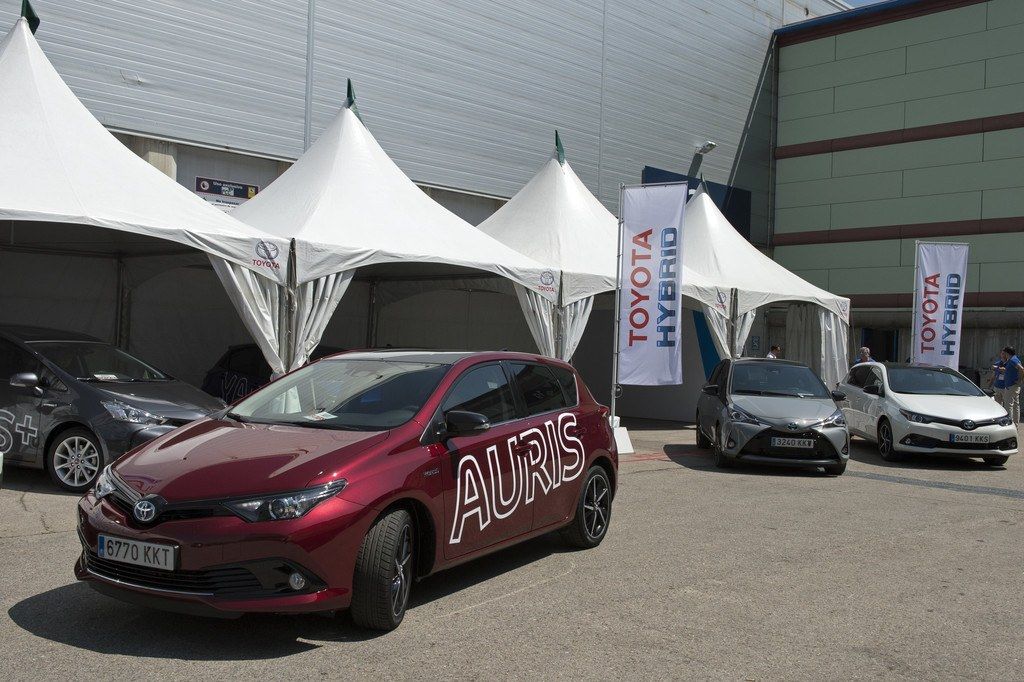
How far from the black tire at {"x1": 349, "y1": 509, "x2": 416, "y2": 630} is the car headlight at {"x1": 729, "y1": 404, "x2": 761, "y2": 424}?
26.8ft

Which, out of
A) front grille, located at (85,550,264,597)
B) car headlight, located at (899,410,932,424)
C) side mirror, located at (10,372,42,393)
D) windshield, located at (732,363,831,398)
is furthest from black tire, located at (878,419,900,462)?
front grille, located at (85,550,264,597)

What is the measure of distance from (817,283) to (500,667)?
27.6 metres

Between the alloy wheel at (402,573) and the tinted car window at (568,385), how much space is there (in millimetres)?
2340

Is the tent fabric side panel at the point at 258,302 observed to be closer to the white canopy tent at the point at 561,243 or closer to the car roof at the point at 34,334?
the car roof at the point at 34,334

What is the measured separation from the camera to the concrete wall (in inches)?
1061

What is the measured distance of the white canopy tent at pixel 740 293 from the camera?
18000mm

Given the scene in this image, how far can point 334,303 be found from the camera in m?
11.9

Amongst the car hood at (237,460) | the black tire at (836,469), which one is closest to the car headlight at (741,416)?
the black tire at (836,469)

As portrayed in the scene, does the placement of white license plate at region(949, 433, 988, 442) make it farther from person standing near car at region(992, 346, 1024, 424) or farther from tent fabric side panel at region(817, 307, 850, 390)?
person standing near car at region(992, 346, 1024, 424)

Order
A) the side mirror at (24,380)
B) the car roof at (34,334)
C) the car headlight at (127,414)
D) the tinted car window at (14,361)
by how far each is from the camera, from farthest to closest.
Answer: the car roof at (34,334)
the tinted car window at (14,361)
the car headlight at (127,414)
the side mirror at (24,380)

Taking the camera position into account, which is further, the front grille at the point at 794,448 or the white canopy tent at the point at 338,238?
the front grille at the point at 794,448

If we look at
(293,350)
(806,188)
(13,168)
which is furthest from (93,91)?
(806,188)

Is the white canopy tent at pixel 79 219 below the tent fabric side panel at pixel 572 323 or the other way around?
the other way around

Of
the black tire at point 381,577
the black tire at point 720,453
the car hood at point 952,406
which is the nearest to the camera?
the black tire at point 381,577
